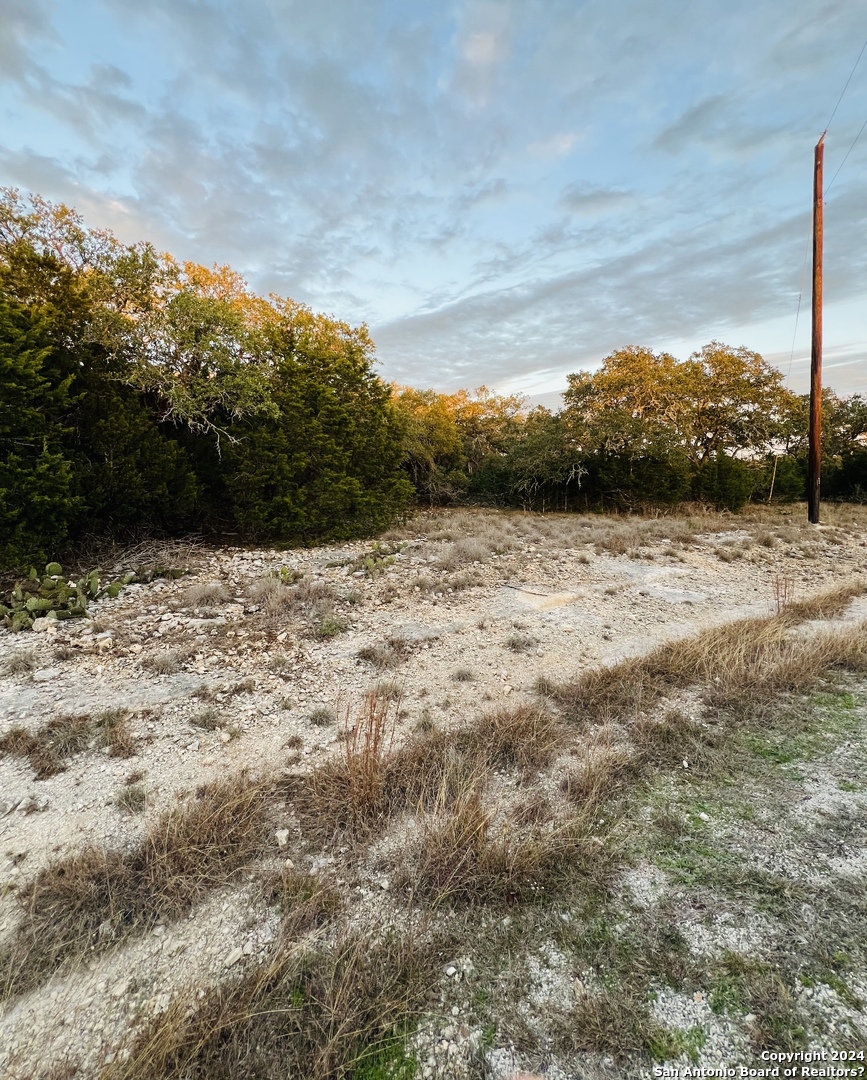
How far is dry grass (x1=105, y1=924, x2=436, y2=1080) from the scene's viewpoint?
150 cm

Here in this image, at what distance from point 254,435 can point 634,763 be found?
9274mm

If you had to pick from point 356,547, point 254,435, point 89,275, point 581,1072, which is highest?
point 89,275

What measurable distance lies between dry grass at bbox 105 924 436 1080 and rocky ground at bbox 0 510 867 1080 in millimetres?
126

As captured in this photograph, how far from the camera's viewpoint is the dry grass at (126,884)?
1.91 metres

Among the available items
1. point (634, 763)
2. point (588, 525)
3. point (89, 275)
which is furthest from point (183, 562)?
point (588, 525)

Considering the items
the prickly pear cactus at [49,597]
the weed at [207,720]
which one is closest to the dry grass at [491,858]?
the weed at [207,720]

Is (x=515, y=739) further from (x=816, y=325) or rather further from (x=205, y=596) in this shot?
(x=816, y=325)

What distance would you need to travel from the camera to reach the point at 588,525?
14039 millimetres

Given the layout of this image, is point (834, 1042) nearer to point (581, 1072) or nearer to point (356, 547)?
point (581, 1072)

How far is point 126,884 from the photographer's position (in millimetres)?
2193

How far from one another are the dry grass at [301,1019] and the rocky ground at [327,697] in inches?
5.0

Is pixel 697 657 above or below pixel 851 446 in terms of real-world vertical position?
below

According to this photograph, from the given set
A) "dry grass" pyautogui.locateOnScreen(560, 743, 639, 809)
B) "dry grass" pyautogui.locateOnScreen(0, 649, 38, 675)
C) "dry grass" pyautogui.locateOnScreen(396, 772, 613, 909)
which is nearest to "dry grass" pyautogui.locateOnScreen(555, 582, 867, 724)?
"dry grass" pyautogui.locateOnScreen(560, 743, 639, 809)

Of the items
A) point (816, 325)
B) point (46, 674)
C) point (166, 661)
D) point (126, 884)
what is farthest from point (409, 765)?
point (816, 325)
